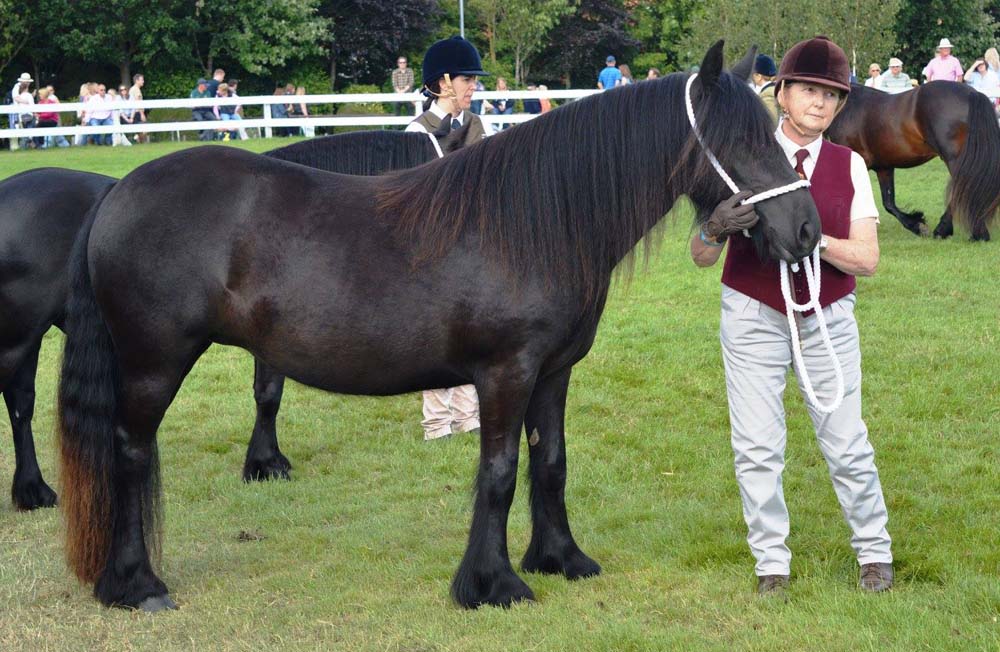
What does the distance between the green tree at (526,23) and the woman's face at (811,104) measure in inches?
1532

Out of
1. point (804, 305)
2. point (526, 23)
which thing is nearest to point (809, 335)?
point (804, 305)

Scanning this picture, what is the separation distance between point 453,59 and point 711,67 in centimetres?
281

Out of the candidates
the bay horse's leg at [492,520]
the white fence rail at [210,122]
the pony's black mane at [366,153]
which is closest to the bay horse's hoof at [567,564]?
the bay horse's leg at [492,520]

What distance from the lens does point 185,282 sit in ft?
14.3

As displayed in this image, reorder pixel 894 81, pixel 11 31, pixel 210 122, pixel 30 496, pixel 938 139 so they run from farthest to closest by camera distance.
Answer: pixel 11 31 → pixel 210 122 → pixel 894 81 → pixel 938 139 → pixel 30 496

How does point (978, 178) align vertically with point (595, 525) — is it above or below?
above

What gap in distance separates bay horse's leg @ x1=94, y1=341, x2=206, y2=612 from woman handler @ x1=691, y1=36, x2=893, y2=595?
217 cm

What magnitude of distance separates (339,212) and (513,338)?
2.82ft

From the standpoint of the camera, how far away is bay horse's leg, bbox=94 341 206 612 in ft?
14.8

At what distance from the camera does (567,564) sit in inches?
185

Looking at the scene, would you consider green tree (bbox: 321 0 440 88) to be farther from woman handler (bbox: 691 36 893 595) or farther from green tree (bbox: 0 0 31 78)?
woman handler (bbox: 691 36 893 595)

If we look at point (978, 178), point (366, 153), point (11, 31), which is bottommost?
point (978, 178)

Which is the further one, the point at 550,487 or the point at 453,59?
the point at 453,59

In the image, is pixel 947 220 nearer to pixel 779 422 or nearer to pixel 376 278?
pixel 779 422
